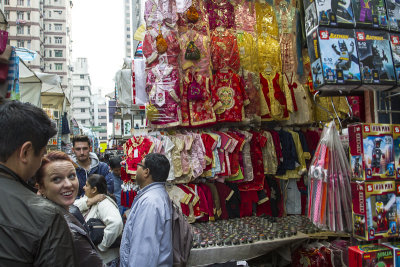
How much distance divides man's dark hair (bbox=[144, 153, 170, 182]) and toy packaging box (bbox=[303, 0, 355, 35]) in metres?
1.58

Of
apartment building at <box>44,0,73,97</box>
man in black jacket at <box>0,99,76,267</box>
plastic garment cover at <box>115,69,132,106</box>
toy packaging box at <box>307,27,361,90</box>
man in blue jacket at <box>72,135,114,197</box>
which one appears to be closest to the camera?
man in black jacket at <box>0,99,76,267</box>

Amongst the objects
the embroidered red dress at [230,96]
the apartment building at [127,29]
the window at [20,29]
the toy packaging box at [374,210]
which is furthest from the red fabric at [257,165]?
the apartment building at [127,29]

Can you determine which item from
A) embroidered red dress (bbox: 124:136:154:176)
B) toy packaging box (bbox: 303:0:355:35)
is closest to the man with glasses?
toy packaging box (bbox: 303:0:355:35)

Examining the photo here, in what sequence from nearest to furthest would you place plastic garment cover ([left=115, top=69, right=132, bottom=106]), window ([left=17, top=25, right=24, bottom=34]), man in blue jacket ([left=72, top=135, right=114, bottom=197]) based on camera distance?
man in blue jacket ([left=72, top=135, right=114, bottom=197]) → plastic garment cover ([left=115, top=69, right=132, bottom=106]) → window ([left=17, top=25, right=24, bottom=34])

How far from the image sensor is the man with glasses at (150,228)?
7.79ft

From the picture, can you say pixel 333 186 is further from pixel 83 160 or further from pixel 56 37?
pixel 56 37

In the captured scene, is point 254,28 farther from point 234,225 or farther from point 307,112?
point 234,225

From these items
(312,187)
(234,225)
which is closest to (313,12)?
(312,187)

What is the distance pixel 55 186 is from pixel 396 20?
8.18 feet

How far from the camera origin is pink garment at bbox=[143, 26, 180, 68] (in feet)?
14.9

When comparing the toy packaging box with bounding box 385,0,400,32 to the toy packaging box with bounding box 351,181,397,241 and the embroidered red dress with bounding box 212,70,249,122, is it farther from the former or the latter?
the embroidered red dress with bounding box 212,70,249,122

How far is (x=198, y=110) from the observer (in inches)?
181

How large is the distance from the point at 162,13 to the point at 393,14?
3.23 metres

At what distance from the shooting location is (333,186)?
2.12 metres
